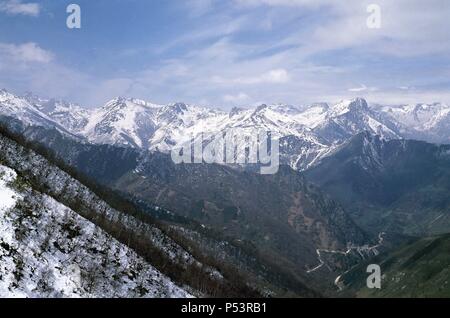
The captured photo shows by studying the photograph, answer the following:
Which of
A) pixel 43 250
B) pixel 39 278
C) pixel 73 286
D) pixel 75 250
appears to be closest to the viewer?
pixel 39 278

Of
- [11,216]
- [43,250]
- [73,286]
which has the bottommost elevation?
[73,286]
